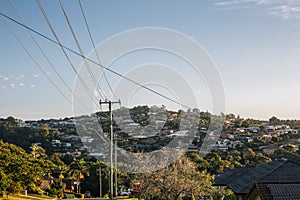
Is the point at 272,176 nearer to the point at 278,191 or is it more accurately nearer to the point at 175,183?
the point at 278,191

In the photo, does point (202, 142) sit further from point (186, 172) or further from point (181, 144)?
point (186, 172)

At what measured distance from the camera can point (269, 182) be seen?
10602 mm

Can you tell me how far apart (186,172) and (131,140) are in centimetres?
1971

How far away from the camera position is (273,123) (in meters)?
78.6

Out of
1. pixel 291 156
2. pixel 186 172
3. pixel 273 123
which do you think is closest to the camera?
pixel 186 172

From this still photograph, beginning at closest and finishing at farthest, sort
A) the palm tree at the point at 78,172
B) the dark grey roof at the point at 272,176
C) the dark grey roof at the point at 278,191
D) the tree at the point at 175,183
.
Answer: the dark grey roof at the point at 278,191 < the dark grey roof at the point at 272,176 < the tree at the point at 175,183 < the palm tree at the point at 78,172

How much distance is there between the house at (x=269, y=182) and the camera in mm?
10030

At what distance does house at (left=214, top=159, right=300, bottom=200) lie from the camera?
32.9 feet

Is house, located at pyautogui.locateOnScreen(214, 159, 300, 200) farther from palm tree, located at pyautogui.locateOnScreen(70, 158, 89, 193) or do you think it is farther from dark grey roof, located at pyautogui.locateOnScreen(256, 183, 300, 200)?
palm tree, located at pyautogui.locateOnScreen(70, 158, 89, 193)

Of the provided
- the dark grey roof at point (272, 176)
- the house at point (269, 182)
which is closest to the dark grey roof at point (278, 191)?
the house at point (269, 182)

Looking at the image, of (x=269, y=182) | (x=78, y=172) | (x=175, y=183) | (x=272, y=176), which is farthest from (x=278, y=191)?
(x=78, y=172)

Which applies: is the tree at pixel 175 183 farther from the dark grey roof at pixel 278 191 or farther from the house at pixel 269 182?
the dark grey roof at pixel 278 191

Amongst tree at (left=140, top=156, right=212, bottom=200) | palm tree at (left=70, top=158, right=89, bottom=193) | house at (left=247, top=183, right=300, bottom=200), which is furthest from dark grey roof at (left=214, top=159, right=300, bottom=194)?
palm tree at (left=70, top=158, right=89, bottom=193)

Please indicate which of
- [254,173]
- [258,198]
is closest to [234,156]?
[254,173]
